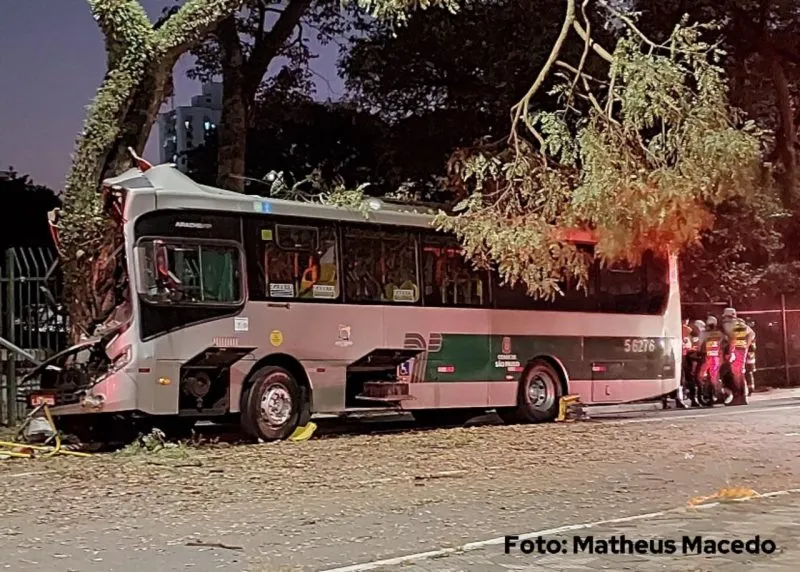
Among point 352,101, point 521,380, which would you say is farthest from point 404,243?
point 352,101

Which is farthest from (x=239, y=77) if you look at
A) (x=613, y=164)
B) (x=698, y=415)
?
(x=698, y=415)

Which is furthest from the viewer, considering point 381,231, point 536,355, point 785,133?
point 785,133

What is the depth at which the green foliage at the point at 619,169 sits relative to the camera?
14.9 m

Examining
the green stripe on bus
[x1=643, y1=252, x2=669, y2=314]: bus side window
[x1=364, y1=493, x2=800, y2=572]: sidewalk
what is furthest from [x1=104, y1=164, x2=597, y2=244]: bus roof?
[x1=364, y1=493, x2=800, y2=572]: sidewalk

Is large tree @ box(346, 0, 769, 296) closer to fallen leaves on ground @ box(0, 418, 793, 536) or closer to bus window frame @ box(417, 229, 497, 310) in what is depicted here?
bus window frame @ box(417, 229, 497, 310)

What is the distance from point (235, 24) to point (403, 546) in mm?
17277

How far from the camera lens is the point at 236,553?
761 cm

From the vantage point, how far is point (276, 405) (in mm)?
14820

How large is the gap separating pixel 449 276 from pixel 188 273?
4644mm

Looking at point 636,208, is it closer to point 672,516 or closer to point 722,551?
point 672,516

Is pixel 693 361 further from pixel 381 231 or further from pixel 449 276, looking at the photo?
pixel 381 231

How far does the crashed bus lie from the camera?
1371 cm

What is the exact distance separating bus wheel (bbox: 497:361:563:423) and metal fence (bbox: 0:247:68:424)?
7.13m

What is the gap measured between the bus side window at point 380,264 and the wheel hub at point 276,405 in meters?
1.71
